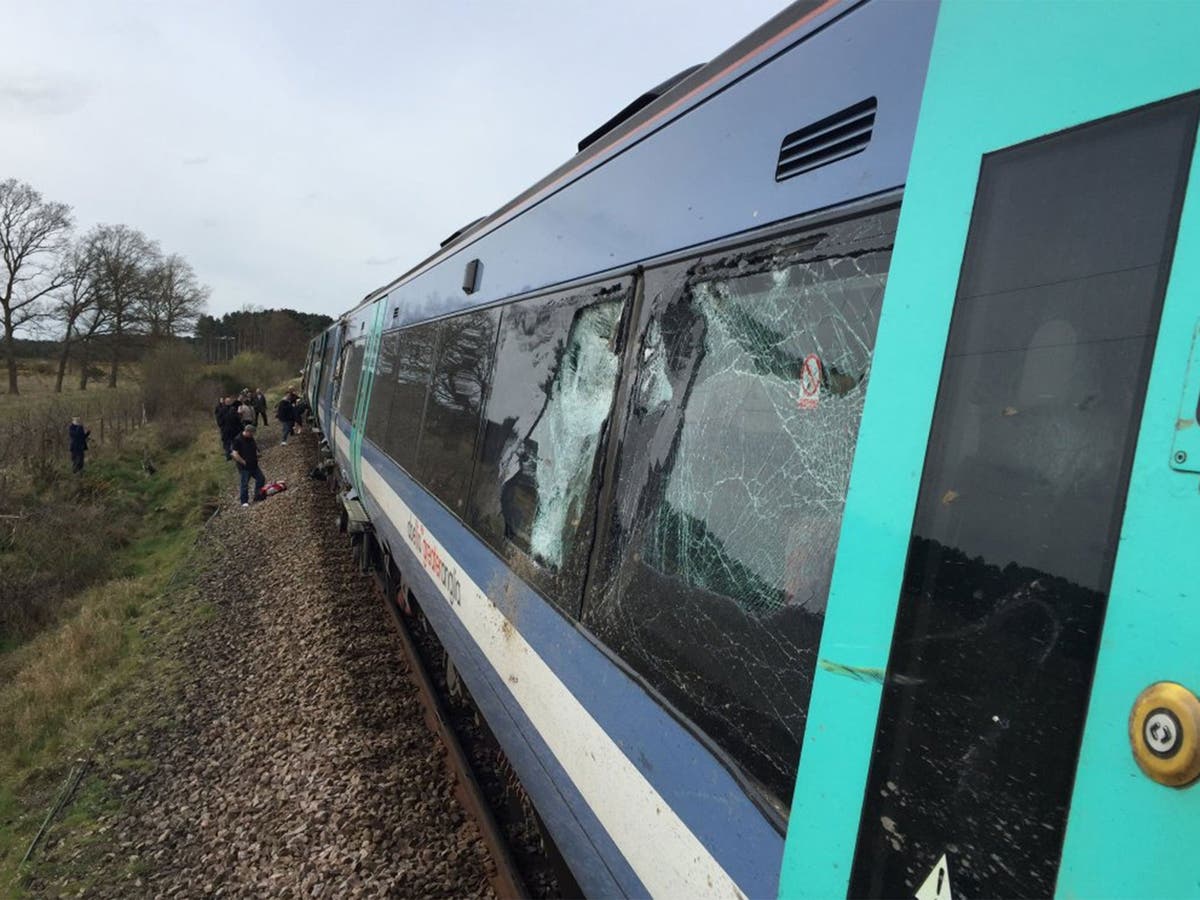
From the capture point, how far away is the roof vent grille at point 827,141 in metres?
1.61

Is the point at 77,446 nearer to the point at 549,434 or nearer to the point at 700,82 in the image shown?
the point at 549,434

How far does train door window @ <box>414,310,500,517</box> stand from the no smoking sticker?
2.58m

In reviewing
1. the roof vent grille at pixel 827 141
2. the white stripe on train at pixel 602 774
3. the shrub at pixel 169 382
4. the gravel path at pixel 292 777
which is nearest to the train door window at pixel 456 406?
the white stripe on train at pixel 602 774

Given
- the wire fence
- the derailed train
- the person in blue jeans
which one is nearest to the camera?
the derailed train

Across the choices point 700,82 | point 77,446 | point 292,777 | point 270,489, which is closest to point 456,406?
point 292,777

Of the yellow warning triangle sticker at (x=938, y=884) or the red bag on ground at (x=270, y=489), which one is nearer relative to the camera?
the yellow warning triangle sticker at (x=938, y=884)

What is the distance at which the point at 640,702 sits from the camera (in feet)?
6.81

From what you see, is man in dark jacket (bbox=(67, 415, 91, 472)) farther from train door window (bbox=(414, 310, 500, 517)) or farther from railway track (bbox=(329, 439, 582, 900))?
train door window (bbox=(414, 310, 500, 517))

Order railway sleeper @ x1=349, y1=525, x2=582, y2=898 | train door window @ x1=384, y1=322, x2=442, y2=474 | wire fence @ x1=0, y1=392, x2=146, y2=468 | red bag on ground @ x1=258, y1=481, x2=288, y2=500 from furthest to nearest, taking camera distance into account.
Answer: wire fence @ x1=0, y1=392, x2=146, y2=468 → red bag on ground @ x1=258, y1=481, x2=288, y2=500 → train door window @ x1=384, y1=322, x2=442, y2=474 → railway sleeper @ x1=349, y1=525, x2=582, y2=898

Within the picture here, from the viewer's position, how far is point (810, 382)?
1663 mm

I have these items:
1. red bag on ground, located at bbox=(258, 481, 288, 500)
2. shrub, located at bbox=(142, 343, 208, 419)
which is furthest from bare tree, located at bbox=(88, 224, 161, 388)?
red bag on ground, located at bbox=(258, 481, 288, 500)

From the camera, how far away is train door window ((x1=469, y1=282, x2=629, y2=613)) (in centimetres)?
260

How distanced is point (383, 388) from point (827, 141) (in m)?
6.86

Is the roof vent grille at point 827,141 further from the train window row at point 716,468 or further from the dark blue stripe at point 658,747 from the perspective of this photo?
the dark blue stripe at point 658,747
